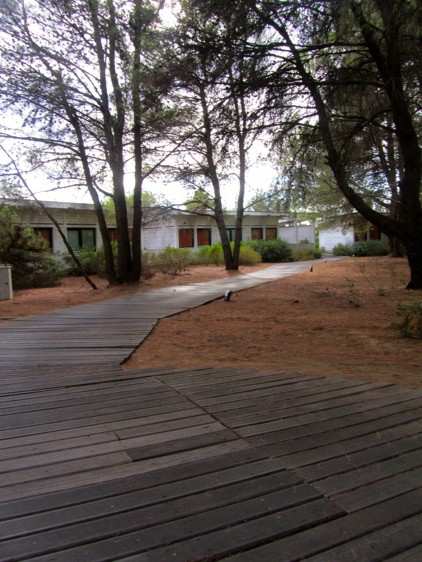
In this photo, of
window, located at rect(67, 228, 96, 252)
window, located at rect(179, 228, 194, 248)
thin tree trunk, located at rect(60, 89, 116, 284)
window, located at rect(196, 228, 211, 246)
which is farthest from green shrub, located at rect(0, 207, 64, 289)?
window, located at rect(196, 228, 211, 246)

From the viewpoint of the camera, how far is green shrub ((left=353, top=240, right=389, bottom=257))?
29.4 metres

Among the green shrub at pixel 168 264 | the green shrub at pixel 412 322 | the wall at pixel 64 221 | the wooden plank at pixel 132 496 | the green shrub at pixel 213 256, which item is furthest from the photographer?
the green shrub at pixel 213 256

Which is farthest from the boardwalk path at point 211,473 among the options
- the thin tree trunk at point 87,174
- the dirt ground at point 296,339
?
the thin tree trunk at point 87,174

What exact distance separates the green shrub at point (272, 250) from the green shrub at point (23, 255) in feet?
50.6

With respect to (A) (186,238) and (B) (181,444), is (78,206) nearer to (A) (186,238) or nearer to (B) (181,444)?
(A) (186,238)

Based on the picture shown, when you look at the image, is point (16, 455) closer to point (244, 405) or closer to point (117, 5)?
point (244, 405)

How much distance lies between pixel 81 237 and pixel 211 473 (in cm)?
2151

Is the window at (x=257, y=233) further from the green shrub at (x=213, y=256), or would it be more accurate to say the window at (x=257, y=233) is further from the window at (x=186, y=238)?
the green shrub at (x=213, y=256)

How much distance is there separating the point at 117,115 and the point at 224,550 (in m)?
12.3

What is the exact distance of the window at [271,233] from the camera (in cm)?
3259

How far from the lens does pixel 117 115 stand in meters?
12.0

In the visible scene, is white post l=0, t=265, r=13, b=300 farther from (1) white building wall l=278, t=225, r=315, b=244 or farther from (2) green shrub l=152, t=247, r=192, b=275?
(1) white building wall l=278, t=225, r=315, b=244

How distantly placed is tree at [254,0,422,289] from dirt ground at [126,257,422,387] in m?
2.14

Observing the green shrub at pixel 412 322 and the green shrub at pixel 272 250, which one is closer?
the green shrub at pixel 412 322
